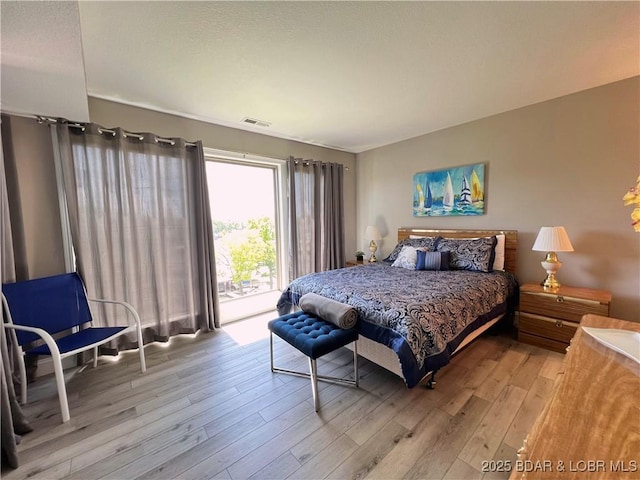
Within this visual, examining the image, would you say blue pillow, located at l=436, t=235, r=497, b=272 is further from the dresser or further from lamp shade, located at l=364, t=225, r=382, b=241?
the dresser

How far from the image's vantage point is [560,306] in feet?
7.75

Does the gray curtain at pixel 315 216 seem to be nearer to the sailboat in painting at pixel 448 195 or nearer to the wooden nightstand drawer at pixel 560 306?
the sailboat in painting at pixel 448 195

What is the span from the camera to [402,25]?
160 cm

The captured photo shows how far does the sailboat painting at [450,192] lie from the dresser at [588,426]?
2.54 meters

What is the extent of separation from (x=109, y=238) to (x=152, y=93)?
1418 mm

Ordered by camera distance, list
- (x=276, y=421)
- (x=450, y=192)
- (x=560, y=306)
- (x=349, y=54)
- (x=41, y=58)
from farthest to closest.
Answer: (x=450, y=192) → (x=560, y=306) → (x=349, y=54) → (x=276, y=421) → (x=41, y=58)

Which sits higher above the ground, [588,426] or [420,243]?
[420,243]

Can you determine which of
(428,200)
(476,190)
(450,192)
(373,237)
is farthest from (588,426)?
(373,237)

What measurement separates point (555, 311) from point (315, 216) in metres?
2.98

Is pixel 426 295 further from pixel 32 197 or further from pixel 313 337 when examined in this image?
pixel 32 197

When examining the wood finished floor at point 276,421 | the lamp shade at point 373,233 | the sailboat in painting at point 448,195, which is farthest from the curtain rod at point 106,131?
the sailboat in painting at point 448,195

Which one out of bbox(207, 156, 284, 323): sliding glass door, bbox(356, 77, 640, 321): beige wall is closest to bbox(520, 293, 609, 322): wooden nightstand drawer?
bbox(356, 77, 640, 321): beige wall

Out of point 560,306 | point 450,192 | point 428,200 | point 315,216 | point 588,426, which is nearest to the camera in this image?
point 588,426

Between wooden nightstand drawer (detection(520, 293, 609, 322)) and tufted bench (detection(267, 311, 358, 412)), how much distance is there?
186 cm
